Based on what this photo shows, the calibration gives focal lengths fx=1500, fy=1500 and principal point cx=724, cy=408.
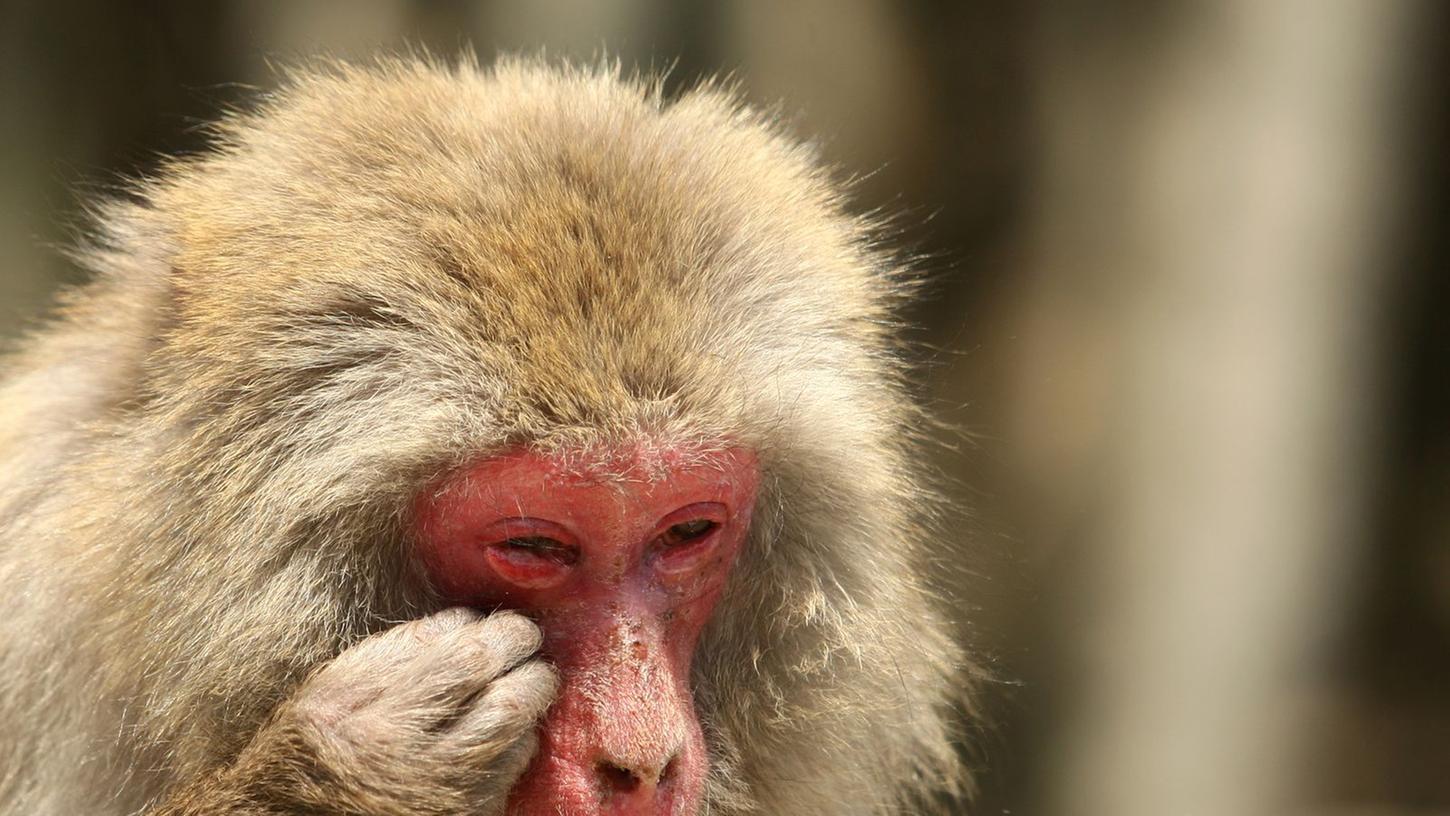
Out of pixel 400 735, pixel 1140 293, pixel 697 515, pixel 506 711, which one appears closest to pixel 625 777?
pixel 506 711

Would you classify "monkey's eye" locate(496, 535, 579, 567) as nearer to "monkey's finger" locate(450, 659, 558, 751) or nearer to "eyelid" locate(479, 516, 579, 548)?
"eyelid" locate(479, 516, 579, 548)

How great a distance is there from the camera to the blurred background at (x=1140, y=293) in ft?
15.5

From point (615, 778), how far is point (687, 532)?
448 mm

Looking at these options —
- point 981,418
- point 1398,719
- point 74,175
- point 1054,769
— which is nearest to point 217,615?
point 74,175

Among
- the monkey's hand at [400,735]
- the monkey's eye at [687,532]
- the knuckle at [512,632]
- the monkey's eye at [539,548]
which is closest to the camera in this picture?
the monkey's hand at [400,735]

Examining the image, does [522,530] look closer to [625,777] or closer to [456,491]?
[456,491]

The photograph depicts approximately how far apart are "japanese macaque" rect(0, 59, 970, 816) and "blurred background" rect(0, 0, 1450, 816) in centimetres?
196

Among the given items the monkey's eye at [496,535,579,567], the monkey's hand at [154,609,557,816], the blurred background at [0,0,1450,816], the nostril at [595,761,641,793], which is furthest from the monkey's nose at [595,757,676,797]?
the blurred background at [0,0,1450,816]

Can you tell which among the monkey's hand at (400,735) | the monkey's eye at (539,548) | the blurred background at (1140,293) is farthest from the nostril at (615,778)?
the blurred background at (1140,293)

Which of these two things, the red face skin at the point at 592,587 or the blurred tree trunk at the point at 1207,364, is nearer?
the red face skin at the point at 592,587

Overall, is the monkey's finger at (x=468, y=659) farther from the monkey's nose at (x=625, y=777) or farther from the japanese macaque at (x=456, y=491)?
the monkey's nose at (x=625, y=777)

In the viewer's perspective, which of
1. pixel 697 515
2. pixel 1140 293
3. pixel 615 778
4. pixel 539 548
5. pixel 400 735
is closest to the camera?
pixel 400 735

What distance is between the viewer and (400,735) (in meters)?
2.12

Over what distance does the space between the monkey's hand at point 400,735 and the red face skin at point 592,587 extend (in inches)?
3.2
